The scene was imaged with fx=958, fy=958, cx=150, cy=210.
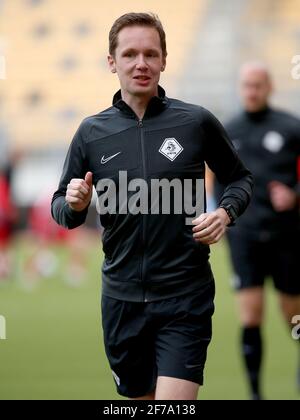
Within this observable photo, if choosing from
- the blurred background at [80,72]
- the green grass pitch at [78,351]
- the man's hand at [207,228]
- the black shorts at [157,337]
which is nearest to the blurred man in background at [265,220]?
the green grass pitch at [78,351]

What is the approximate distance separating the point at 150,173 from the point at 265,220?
11.3 feet

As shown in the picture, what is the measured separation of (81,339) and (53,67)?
62.5ft

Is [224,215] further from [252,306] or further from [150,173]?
[252,306]

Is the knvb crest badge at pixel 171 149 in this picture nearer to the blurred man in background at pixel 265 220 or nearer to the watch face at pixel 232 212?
the watch face at pixel 232 212

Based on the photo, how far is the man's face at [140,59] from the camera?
427cm

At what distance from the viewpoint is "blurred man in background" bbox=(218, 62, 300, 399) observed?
7.51 meters

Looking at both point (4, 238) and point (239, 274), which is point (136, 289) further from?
point (4, 238)

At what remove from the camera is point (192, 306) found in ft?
14.1

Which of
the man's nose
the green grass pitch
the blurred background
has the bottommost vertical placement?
the green grass pitch

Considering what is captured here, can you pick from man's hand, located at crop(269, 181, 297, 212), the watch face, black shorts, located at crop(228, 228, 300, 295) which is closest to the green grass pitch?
black shorts, located at crop(228, 228, 300, 295)

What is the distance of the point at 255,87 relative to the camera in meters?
7.63

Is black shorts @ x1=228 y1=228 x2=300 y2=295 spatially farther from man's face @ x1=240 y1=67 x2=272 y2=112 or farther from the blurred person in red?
the blurred person in red

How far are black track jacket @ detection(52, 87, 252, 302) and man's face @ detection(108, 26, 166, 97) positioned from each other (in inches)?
4.3
